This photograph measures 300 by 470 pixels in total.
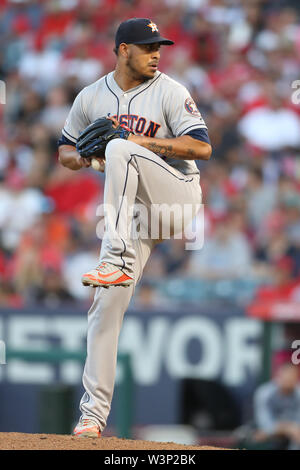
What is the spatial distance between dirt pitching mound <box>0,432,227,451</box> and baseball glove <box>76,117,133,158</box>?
138 centimetres

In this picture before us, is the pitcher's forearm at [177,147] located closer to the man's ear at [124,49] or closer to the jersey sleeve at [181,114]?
the jersey sleeve at [181,114]

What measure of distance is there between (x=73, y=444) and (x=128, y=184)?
49.2 inches

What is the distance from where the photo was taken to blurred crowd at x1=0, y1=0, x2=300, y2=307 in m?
8.47

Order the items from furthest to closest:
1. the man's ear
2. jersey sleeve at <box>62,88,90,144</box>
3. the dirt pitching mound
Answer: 1. jersey sleeve at <box>62,88,90,144</box>
2. the man's ear
3. the dirt pitching mound

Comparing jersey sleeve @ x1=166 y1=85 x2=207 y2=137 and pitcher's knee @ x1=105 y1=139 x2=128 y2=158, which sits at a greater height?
jersey sleeve @ x1=166 y1=85 x2=207 y2=137

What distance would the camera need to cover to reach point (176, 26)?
11.1 m

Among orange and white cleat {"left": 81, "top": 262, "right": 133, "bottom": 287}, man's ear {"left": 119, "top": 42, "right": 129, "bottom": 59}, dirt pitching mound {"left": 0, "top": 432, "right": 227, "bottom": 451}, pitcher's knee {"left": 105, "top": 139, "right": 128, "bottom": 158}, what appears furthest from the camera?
man's ear {"left": 119, "top": 42, "right": 129, "bottom": 59}

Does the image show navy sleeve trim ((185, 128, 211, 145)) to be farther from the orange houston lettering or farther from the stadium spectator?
the stadium spectator

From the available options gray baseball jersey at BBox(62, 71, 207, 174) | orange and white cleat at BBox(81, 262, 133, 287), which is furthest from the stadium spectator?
orange and white cleat at BBox(81, 262, 133, 287)

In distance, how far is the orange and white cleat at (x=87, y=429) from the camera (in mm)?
4316

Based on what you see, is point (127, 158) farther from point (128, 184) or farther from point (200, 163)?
point (200, 163)

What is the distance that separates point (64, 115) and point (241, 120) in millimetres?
2181

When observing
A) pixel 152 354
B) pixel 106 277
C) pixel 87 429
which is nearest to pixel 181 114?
pixel 106 277
